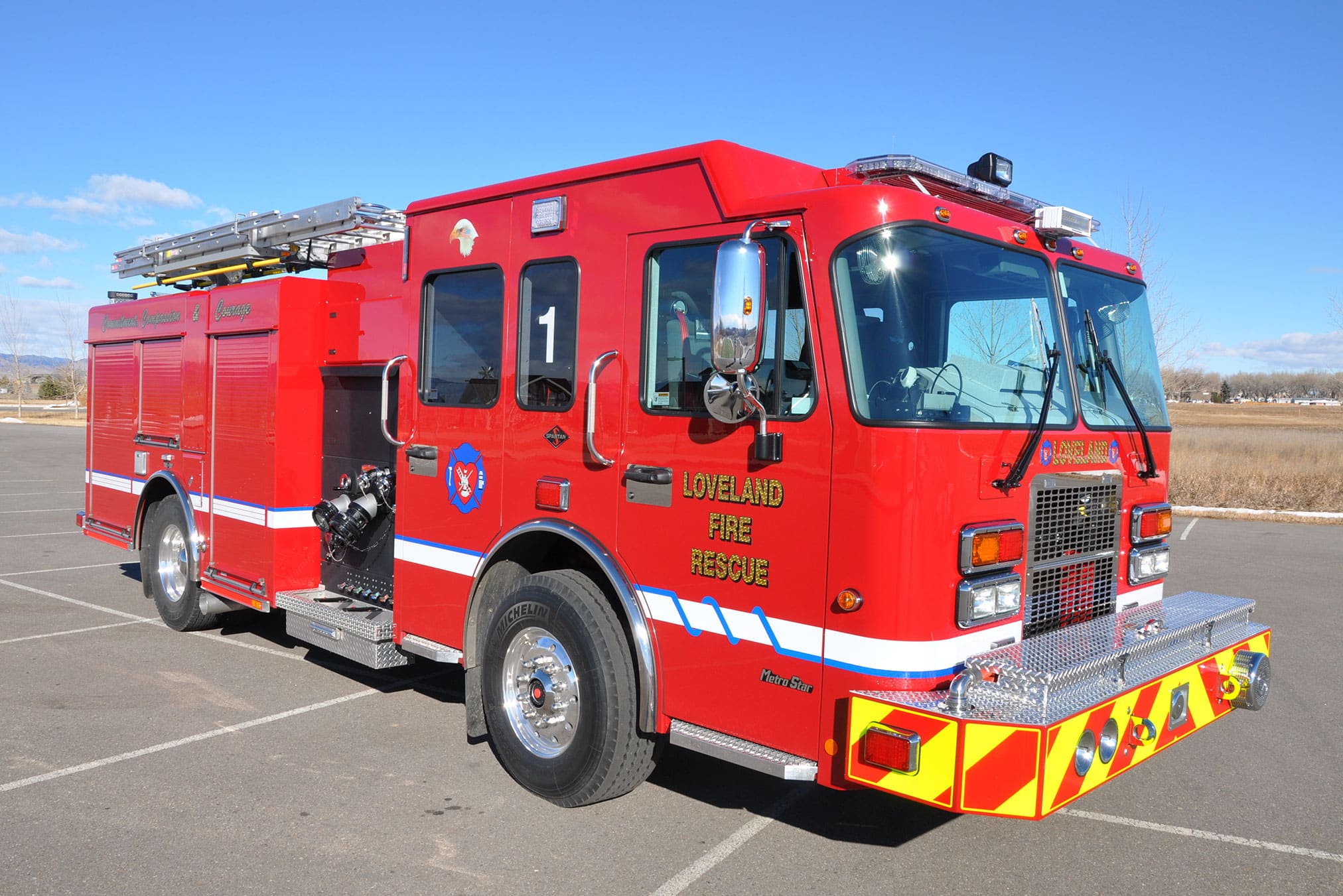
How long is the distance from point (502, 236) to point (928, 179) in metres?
2.02

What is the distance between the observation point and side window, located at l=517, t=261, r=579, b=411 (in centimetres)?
439

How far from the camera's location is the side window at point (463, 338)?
479 centimetres

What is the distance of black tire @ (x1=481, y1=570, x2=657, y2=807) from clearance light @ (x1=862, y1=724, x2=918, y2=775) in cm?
114

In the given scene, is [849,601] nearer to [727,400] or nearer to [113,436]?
[727,400]

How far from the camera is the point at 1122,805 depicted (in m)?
4.50

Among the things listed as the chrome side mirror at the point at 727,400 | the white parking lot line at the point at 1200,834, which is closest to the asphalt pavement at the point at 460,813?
the white parking lot line at the point at 1200,834

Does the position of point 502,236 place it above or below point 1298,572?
above

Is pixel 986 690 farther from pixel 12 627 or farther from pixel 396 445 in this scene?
pixel 12 627

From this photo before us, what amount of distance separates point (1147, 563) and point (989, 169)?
6.22 ft

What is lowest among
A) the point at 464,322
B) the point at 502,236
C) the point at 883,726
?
the point at 883,726

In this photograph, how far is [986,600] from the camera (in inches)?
138

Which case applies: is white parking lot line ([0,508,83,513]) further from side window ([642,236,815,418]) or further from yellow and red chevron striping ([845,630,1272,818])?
yellow and red chevron striping ([845,630,1272,818])

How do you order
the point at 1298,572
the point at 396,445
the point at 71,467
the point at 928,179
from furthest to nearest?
the point at 71,467, the point at 1298,572, the point at 396,445, the point at 928,179

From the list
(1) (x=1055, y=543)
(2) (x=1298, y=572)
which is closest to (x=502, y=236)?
(1) (x=1055, y=543)
